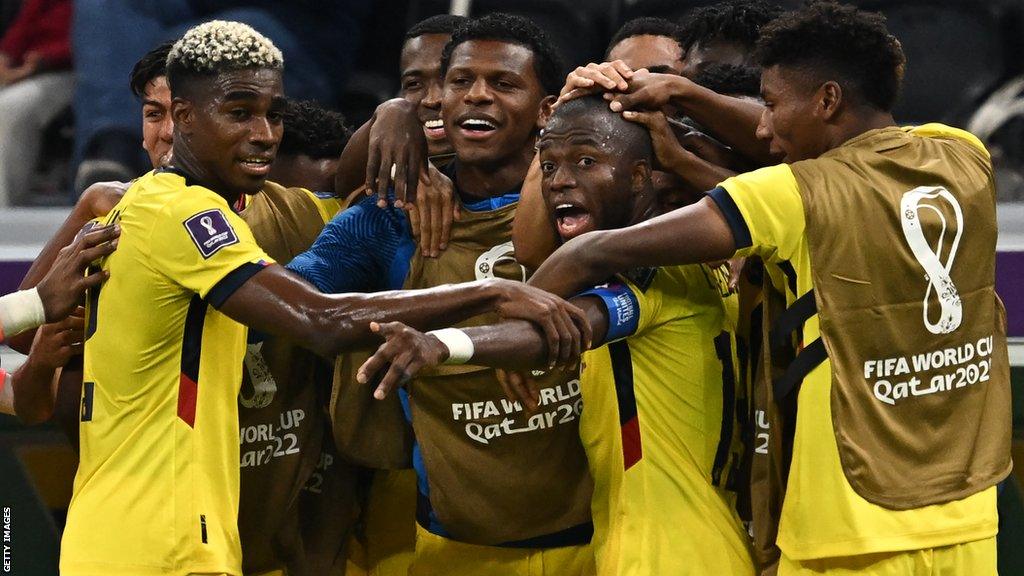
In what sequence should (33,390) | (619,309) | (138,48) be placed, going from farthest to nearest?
(138,48), (33,390), (619,309)

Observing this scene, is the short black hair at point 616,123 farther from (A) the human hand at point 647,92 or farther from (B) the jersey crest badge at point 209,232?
(B) the jersey crest badge at point 209,232

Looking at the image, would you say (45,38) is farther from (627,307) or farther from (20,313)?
(627,307)

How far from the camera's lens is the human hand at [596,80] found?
3.59 metres

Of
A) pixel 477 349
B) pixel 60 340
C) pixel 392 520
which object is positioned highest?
pixel 477 349

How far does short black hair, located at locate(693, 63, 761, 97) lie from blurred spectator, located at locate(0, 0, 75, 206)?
3.18m

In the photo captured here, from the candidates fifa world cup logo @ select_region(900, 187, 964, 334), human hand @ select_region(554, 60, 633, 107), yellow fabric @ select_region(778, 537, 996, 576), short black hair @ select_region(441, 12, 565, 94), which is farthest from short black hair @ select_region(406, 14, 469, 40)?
yellow fabric @ select_region(778, 537, 996, 576)

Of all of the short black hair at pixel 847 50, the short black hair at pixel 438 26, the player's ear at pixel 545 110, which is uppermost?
the short black hair at pixel 438 26

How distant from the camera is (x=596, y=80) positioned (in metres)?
3.60

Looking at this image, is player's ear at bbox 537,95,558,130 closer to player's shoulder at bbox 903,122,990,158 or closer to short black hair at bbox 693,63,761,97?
short black hair at bbox 693,63,761,97

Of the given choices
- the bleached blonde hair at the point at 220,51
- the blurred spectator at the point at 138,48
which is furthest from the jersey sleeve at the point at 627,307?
the blurred spectator at the point at 138,48

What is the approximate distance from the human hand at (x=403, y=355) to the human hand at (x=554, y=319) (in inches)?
8.9

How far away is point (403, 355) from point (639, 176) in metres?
0.85

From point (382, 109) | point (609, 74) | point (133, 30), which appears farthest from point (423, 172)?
point (133, 30)

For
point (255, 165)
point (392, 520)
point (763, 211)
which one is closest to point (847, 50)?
point (763, 211)
